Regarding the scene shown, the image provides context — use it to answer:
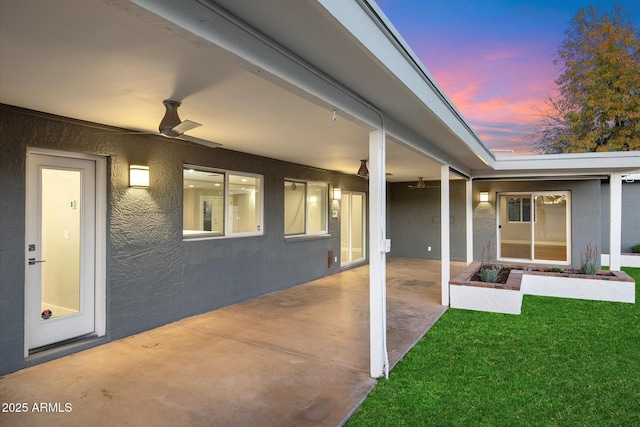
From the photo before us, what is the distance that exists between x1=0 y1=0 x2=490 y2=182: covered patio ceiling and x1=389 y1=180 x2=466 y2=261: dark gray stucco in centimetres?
672

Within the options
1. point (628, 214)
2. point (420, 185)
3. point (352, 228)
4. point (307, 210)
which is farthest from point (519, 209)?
point (307, 210)

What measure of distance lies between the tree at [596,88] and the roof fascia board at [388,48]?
15.1 metres

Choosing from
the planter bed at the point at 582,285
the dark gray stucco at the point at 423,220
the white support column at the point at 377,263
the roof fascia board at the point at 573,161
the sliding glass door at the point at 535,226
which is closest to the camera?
the white support column at the point at 377,263

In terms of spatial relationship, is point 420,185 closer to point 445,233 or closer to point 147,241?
point 445,233

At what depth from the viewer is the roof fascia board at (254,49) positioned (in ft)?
5.14

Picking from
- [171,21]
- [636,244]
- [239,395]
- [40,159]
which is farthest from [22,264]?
[636,244]

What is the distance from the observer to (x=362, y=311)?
218 inches

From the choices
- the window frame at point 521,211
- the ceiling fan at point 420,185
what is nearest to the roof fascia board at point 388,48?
the ceiling fan at point 420,185

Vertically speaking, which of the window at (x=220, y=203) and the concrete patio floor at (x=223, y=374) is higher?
the window at (x=220, y=203)

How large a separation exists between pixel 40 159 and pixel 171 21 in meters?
3.10

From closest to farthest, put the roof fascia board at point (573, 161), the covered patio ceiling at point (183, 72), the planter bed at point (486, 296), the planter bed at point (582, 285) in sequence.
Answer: the covered patio ceiling at point (183, 72)
the planter bed at point (486, 296)
the planter bed at point (582, 285)
the roof fascia board at point (573, 161)

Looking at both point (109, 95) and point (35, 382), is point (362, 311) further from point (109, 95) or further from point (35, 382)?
point (109, 95)

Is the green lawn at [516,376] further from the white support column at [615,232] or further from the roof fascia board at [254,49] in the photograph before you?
the white support column at [615,232]

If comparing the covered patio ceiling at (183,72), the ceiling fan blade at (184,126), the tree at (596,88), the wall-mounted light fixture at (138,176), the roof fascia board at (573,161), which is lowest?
the wall-mounted light fixture at (138,176)
